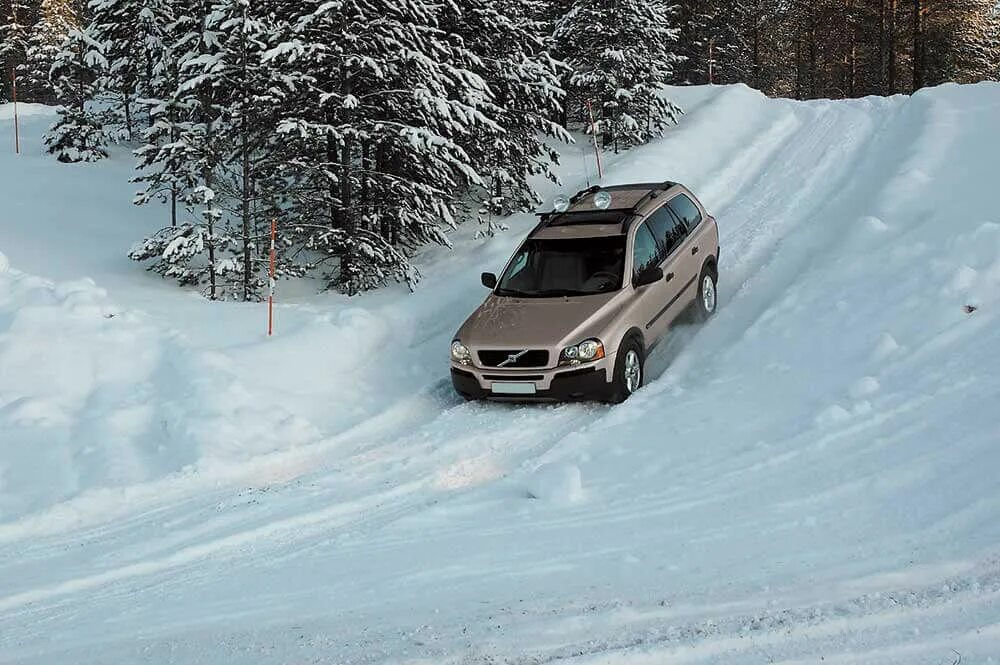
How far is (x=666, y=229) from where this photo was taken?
36.0 ft

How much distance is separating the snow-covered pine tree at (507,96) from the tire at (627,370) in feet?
25.9

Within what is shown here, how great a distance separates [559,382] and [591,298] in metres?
1.23

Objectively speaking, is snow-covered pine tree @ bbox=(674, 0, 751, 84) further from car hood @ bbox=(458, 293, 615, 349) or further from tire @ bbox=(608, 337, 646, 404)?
tire @ bbox=(608, 337, 646, 404)

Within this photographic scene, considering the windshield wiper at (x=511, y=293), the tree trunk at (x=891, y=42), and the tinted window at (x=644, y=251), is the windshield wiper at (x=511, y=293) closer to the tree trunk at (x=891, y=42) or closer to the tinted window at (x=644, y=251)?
the tinted window at (x=644, y=251)

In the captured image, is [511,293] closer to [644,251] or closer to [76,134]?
[644,251]

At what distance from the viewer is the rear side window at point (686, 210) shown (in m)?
11.5

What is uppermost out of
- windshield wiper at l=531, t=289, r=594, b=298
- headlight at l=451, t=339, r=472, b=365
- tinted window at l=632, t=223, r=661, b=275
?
tinted window at l=632, t=223, r=661, b=275

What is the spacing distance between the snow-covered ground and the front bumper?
0.18 meters

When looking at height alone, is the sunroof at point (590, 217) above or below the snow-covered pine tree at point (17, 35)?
below

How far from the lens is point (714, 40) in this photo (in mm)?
40062

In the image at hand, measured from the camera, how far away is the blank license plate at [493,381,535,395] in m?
9.02

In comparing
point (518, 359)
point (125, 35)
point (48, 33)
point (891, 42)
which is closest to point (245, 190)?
point (125, 35)

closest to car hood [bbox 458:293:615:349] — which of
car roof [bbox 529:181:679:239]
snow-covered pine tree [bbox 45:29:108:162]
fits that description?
car roof [bbox 529:181:679:239]

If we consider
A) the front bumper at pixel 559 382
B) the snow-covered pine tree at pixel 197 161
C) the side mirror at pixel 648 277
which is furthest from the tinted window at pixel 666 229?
the snow-covered pine tree at pixel 197 161
